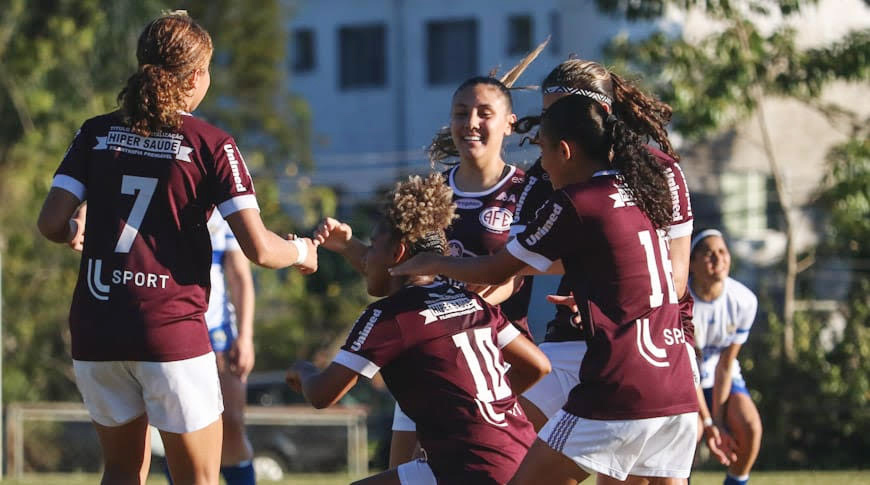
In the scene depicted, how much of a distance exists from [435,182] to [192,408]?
1205 mm

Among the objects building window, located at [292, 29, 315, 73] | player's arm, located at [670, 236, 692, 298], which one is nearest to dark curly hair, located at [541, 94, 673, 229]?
player's arm, located at [670, 236, 692, 298]

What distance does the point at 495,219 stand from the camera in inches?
234

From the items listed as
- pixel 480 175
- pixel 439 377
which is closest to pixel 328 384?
pixel 439 377

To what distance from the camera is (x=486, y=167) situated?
237 inches

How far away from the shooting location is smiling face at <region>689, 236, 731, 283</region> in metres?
7.56

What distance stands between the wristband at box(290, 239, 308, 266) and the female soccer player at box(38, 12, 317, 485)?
7.6 inches

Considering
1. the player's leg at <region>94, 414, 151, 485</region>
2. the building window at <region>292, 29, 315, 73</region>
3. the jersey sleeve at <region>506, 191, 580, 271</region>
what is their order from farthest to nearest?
the building window at <region>292, 29, 315, 73</region>
the player's leg at <region>94, 414, 151, 485</region>
the jersey sleeve at <region>506, 191, 580, 271</region>

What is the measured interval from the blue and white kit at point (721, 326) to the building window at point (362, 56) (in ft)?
85.5

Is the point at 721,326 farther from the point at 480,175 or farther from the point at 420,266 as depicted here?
the point at 420,266

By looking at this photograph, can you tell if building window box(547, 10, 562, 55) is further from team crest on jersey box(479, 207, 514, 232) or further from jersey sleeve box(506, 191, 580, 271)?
jersey sleeve box(506, 191, 580, 271)

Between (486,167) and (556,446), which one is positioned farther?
(486,167)

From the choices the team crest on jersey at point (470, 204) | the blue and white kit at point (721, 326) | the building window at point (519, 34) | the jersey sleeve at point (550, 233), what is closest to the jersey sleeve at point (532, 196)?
the team crest on jersey at point (470, 204)

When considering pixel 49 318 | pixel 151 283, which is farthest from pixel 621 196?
pixel 49 318

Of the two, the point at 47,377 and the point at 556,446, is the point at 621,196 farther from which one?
the point at 47,377
